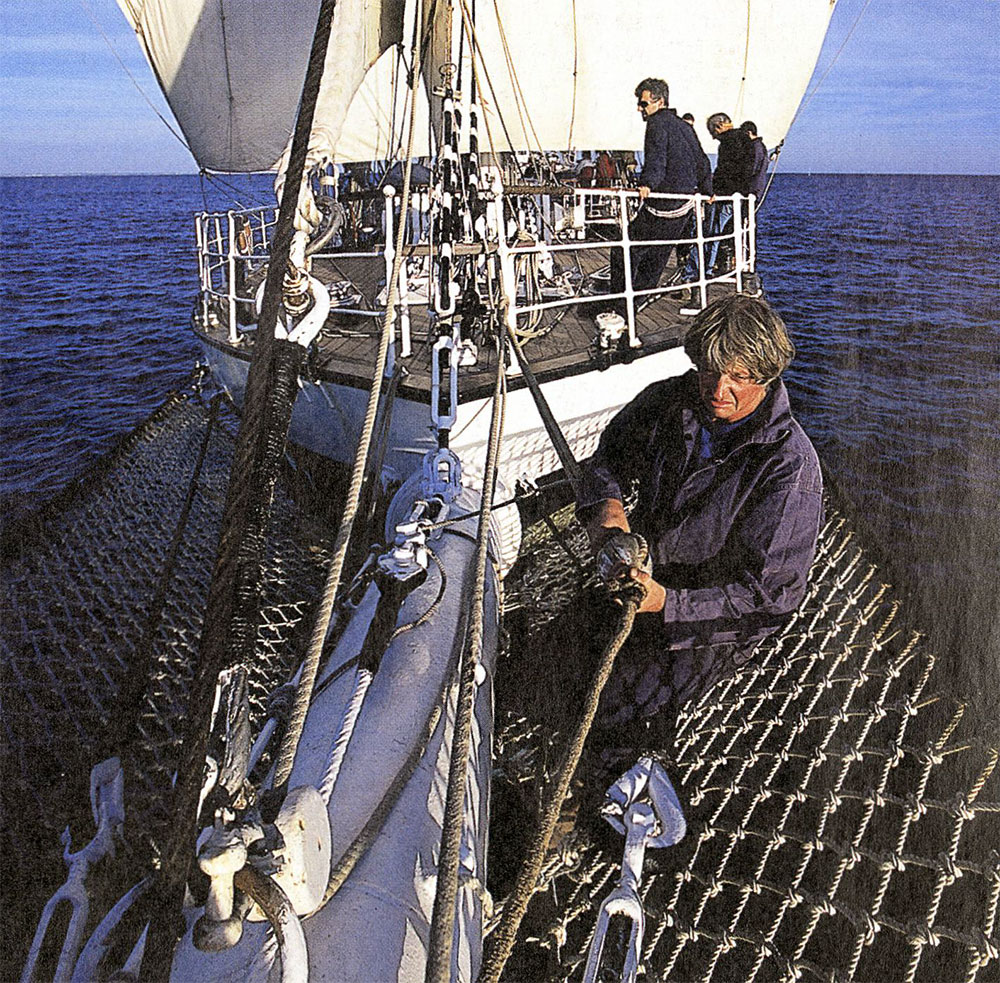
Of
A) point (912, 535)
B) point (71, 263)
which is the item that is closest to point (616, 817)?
point (912, 535)

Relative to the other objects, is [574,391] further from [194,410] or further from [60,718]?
[194,410]

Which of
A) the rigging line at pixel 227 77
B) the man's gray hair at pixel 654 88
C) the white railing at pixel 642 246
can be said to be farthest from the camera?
the rigging line at pixel 227 77

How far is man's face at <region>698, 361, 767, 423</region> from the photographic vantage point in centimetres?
219

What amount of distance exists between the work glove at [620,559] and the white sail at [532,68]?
15.4 ft

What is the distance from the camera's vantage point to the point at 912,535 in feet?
26.8

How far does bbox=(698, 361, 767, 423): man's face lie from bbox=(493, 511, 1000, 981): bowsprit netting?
120 centimetres

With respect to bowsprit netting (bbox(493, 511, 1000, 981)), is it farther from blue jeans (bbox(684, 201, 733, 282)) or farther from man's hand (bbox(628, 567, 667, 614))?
blue jeans (bbox(684, 201, 733, 282))

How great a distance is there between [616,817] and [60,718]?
3684mm

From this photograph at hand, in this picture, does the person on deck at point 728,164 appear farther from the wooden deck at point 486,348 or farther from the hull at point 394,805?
the hull at point 394,805

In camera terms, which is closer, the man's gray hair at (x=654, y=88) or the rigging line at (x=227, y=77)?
the man's gray hair at (x=654, y=88)

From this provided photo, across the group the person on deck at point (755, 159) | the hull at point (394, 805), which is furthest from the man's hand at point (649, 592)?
the person on deck at point (755, 159)

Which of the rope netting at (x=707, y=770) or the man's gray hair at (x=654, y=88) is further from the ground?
the man's gray hair at (x=654, y=88)

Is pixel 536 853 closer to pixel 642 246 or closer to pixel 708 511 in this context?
pixel 708 511

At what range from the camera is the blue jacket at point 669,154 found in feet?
20.7
